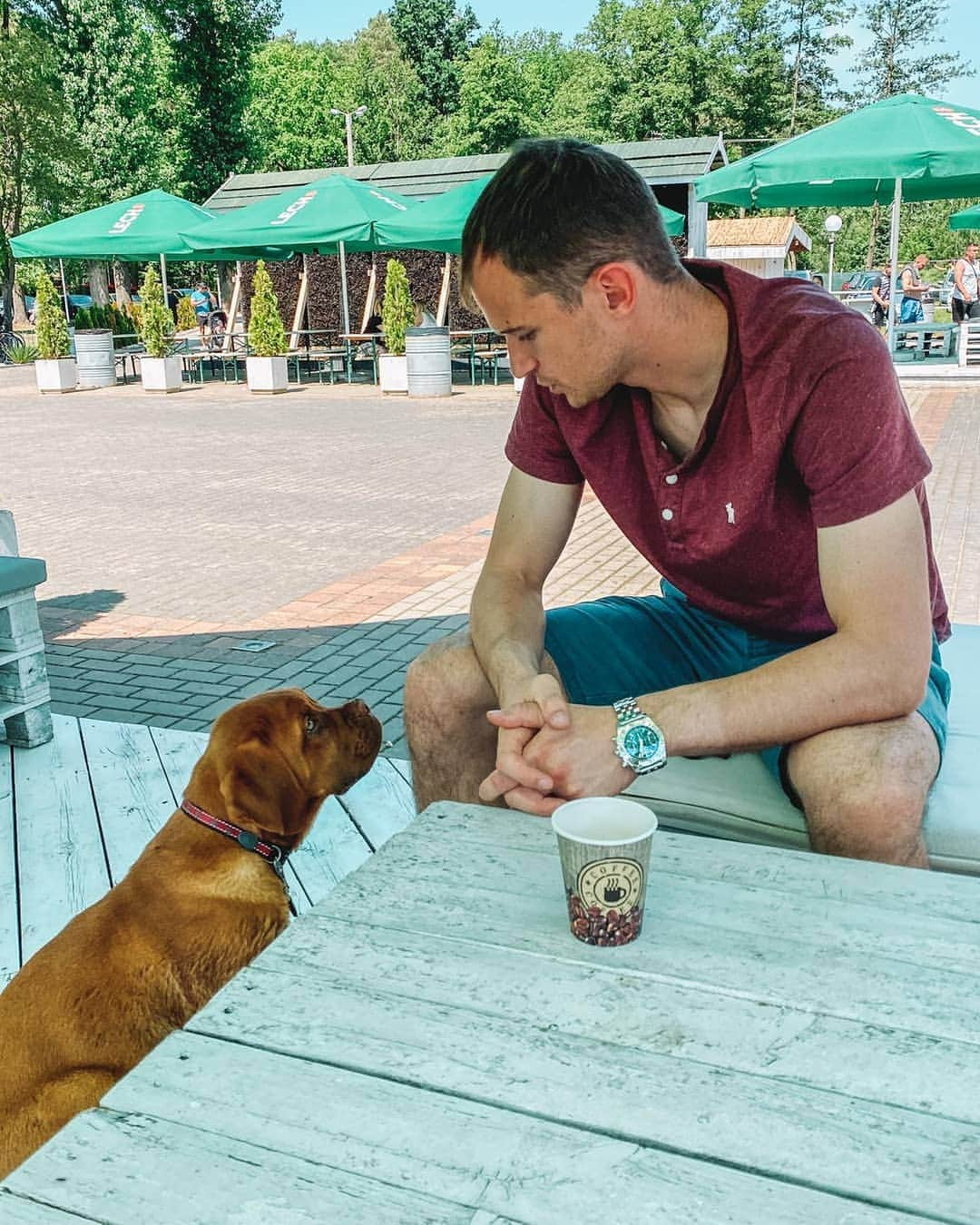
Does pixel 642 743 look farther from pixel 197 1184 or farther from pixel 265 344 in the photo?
pixel 265 344

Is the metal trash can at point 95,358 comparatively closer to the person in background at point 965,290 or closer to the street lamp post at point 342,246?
the street lamp post at point 342,246

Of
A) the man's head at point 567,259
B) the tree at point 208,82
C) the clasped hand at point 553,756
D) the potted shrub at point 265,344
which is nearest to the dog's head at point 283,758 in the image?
the clasped hand at point 553,756

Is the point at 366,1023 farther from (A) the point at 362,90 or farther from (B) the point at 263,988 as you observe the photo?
(A) the point at 362,90

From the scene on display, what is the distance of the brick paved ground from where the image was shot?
206 inches

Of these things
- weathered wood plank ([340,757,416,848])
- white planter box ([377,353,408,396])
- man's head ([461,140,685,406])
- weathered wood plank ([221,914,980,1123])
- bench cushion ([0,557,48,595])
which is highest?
man's head ([461,140,685,406])

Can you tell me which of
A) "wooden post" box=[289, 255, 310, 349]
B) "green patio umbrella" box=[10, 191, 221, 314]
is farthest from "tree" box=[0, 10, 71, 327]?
"green patio umbrella" box=[10, 191, 221, 314]

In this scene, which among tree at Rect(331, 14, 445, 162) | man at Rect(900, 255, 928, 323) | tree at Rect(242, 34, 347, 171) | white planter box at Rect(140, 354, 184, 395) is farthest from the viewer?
tree at Rect(242, 34, 347, 171)

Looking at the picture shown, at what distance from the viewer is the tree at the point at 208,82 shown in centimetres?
3528

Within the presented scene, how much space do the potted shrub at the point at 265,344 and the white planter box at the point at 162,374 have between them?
4.48 ft

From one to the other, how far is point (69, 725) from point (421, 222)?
13490 millimetres

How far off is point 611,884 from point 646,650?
1265 mm

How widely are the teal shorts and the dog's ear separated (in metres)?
0.66

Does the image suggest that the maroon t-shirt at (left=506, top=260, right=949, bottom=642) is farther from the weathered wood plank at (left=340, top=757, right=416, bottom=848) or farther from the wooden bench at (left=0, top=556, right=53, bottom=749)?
the wooden bench at (left=0, top=556, right=53, bottom=749)

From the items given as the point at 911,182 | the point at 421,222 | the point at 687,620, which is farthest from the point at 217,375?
the point at 687,620
